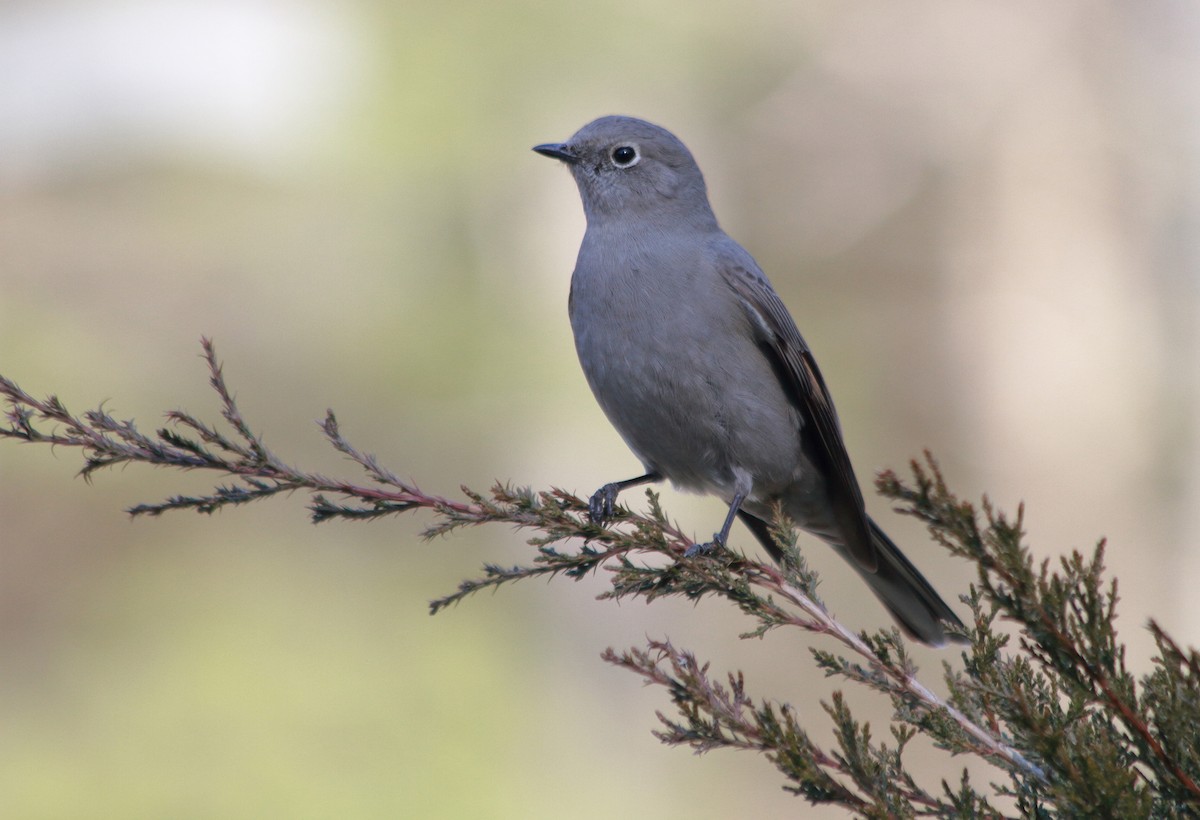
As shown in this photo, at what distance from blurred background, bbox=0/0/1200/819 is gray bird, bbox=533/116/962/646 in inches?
211

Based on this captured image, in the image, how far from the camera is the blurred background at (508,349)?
988 cm

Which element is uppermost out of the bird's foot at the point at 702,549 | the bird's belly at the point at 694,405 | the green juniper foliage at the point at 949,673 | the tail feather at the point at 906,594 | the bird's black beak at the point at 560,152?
the bird's black beak at the point at 560,152

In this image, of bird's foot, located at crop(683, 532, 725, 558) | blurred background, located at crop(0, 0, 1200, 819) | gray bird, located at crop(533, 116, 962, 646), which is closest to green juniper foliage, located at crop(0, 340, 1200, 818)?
bird's foot, located at crop(683, 532, 725, 558)

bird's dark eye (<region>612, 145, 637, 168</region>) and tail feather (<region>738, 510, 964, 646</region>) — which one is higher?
bird's dark eye (<region>612, 145, 637, 168</region>)

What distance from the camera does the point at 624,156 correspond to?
491cm

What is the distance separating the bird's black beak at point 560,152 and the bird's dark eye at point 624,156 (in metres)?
0.17

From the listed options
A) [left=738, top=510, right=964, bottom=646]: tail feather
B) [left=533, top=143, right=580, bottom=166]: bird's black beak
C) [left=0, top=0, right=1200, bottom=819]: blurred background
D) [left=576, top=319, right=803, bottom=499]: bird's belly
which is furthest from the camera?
[left=0, top=0, right=1200, bottom=819]: blurred background

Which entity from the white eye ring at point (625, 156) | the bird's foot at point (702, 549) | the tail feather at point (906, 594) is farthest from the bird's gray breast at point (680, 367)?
the bird's foot at point (702, 549)

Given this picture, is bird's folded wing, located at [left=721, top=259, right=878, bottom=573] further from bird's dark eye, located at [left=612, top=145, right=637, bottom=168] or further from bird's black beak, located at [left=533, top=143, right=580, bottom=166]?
bird's black beak, located at [left=533, top=143, right=580, bottom=166]

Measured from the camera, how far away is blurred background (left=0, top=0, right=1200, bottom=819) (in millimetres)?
9875

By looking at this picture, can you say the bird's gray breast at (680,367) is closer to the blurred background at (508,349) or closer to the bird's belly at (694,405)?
the bird's belly at (694,405)

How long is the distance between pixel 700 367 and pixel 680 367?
0.27ft

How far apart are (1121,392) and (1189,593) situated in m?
1.96

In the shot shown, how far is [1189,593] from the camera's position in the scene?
9062mm
